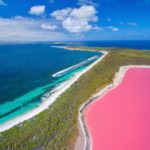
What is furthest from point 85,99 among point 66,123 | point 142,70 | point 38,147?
point 142,70

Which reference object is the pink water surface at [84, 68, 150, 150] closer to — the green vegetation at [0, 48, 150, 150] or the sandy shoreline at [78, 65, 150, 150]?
the sandy shoreline at [78, 65, 150, 150]

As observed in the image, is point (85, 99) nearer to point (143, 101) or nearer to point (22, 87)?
point (143, 101)

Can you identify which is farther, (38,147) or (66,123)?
(66,123)

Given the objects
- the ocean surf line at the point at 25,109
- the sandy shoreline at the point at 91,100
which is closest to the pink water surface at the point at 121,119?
the sandy shoreline at the point at 91,100

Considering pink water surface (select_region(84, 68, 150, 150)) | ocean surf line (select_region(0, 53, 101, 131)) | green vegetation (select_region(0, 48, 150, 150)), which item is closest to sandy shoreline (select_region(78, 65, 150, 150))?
pink water surface (select_region(84, 68, 150, 150))

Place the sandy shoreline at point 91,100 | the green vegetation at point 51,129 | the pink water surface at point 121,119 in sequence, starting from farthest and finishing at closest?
the pink water surface at point 121,119 → the sandy shoreline at point 91,100 → the green vegetation at point 51,129

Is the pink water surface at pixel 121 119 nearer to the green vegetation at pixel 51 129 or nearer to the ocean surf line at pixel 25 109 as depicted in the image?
the green vegetation at pixel 51 129

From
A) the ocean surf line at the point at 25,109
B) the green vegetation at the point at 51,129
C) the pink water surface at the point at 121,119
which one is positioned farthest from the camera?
the ocean surf line at the point at 25,109

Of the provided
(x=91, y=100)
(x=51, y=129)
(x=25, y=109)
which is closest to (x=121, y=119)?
(x=91, y=100)
